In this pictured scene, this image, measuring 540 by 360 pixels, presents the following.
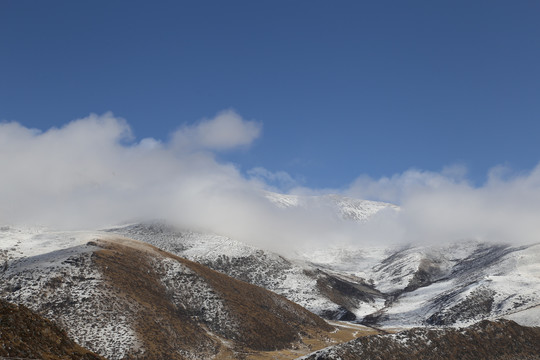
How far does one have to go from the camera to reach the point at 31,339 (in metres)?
23.0

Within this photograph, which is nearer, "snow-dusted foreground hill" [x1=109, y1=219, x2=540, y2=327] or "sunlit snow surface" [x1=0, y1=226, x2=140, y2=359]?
"sunlit snow surface" [x1=0, y1=226, x2=140, y2=359]

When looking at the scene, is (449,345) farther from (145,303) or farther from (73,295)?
(73,295)

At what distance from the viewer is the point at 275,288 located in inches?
4451

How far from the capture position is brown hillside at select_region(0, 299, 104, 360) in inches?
827

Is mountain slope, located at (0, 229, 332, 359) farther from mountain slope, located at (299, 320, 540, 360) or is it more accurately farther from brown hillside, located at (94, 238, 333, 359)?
mountain slope, located at (299, 320, 540, 360)

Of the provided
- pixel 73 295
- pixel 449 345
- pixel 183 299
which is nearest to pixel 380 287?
pixel 183 299

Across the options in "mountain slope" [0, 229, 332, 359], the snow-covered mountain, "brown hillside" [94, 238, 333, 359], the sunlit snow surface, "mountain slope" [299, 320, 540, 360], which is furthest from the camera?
"brown hillside" [94, 238, 333, 359]

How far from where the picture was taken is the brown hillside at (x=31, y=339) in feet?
68.9

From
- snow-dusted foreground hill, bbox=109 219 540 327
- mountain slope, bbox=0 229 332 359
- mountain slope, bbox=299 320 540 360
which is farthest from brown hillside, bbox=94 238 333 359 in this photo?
snow-dusted foreground hill, bbox=109 219 540 327

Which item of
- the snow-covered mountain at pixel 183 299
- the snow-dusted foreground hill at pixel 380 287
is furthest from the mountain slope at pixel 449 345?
the snow-dusted foreground hill at pixel 380 287

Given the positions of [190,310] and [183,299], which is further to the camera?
[183,299]

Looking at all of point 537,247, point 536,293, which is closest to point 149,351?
point 536,293

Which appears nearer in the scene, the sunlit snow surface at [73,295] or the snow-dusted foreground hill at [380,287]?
the sunlit snow surface at [73,295]

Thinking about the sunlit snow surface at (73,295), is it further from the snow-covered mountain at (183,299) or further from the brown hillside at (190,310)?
the brown hillside at (190,310)
